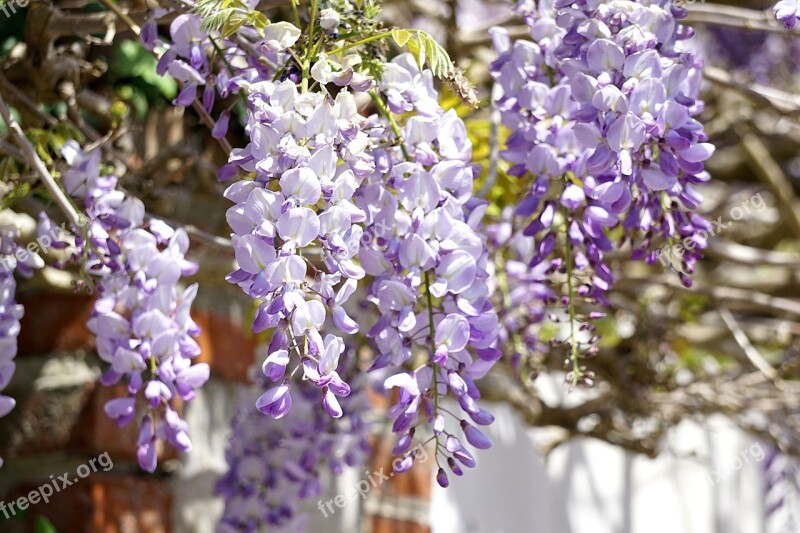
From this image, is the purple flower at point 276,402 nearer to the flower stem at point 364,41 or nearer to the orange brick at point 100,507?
the flower stem at point 364,41

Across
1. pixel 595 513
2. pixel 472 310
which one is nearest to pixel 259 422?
pixel 472 310

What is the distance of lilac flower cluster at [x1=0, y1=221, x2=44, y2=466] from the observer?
82 cm

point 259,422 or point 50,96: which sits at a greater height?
point 50,96

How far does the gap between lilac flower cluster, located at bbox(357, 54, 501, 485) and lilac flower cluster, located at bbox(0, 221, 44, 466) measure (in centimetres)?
30

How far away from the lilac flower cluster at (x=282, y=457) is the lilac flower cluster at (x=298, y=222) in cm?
50

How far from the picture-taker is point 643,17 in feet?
2.53

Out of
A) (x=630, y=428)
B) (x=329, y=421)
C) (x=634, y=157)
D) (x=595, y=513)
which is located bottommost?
(x=595, y=513)

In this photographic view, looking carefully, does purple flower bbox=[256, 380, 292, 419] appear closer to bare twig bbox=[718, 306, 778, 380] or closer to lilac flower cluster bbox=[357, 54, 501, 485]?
lilac flower cluster bbox=[357, 54, 501, 485]

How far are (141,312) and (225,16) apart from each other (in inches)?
9.9

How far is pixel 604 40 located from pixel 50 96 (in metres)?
0.59

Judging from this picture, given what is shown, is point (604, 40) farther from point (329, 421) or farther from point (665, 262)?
point (329, 421)

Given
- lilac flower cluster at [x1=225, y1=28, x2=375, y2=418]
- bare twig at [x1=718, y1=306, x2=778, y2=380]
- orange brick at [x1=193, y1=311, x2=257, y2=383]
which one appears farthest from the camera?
bare twig at [x1=718, y1=306, x2=778, y2=380]

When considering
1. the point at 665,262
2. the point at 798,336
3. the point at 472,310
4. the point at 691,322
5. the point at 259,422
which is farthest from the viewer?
the point at 691,322

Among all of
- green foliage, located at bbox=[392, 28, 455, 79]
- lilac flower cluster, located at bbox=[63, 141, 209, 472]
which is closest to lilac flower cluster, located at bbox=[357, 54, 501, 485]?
green foliage, located at bbox=[392, 28, 455, 79]
